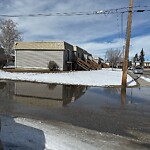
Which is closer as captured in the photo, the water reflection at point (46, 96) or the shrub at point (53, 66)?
the water reflection at point (46, 96)

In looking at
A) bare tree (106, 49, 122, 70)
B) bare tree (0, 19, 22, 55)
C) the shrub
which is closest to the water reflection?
the shrub

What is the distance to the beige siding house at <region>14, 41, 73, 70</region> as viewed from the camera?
42219 millimetres

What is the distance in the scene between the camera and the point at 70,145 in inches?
248

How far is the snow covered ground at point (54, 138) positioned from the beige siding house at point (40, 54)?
112ft

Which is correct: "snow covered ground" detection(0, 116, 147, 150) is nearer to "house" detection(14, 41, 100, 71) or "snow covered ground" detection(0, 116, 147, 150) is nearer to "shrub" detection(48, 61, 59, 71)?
"shrub" detection(48, 61, 59, 71)

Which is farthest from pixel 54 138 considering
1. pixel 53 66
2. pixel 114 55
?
pixel 114 55

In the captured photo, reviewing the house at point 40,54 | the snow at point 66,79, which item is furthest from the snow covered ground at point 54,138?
→ the house at point 40,54

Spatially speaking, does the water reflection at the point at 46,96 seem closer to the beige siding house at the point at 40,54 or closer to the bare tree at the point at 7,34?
the beige siding house at the point at 40,54

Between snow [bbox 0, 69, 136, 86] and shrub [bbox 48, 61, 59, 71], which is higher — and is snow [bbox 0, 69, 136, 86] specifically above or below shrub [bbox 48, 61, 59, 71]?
below

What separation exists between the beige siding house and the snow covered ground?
34129 millimetres

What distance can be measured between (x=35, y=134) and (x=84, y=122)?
263 centimetres

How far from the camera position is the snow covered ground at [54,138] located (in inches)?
237

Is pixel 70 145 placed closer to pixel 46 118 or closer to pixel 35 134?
pixel 35 134

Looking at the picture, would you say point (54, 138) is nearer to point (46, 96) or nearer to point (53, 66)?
point (46, 96)
